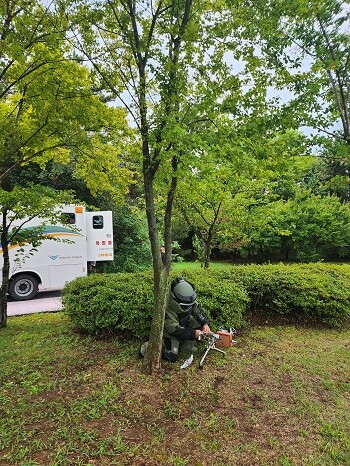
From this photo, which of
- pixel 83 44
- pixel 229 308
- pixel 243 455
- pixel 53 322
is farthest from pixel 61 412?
pixel 83 44

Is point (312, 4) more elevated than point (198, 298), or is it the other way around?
point (312, 4)

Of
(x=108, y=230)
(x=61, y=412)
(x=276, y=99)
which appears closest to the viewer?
(x=61, y=412)

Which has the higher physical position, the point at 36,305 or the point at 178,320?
the point at 178,320

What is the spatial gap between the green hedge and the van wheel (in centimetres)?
409

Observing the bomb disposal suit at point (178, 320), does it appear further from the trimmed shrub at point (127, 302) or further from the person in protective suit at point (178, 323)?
the trimmed shrub at point (127, 302)

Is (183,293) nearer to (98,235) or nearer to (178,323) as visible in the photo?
(178,323)

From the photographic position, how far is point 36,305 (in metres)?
7.61

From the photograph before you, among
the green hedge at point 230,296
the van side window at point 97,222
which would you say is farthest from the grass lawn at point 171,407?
the van side window at point 97,222

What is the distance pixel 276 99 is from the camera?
9.53 ft

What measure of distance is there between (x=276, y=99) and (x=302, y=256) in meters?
12.7

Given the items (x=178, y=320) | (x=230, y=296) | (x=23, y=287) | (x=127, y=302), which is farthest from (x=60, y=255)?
(x=178, y=320)

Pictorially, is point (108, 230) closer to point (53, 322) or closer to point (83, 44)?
point (53, 322)

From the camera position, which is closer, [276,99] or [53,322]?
[276,99]

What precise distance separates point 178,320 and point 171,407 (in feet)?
3.26
